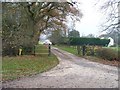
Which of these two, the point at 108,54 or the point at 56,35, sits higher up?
the point at 56,35

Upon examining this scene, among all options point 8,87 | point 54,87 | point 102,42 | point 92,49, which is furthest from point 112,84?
point 102,42

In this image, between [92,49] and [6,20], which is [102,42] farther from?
[6,20]

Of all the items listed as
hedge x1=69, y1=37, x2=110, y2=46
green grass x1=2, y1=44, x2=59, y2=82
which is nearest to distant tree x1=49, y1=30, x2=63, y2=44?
hedge x1=69, y1=37, x2=110, y2=46

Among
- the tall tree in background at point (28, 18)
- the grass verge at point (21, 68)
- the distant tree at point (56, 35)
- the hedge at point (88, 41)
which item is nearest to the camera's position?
the grass verge at point (21, 68)

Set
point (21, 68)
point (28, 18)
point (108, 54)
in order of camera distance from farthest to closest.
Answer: point (28, 18), point (108, 54), point (21, 68)

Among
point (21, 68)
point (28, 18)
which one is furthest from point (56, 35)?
point (21, 68)

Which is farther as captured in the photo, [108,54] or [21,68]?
[108,54]

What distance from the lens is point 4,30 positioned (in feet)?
62.1

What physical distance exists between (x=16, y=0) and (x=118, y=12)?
8362 millimetres

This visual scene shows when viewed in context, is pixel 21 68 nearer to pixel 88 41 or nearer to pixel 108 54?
pixel 108 54

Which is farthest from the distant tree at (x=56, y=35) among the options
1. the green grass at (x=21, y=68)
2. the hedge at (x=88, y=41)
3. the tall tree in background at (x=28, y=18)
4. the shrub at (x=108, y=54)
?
the green grass at (x=21, y=68)

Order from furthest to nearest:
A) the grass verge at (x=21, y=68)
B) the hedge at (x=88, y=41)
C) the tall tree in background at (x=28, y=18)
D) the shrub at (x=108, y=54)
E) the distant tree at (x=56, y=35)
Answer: the hedge at (x=88, y=41), the distant tree at (x=56, y=35), the shrub at (x=108, y=54), the tall tree in background at (x=28, y=18), the grass verge at (x=21, y=68)

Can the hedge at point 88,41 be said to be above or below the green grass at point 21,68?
above

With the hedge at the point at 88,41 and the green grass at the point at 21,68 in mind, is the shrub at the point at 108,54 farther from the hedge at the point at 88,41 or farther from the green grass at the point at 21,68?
the hedge at the point at 88,41
